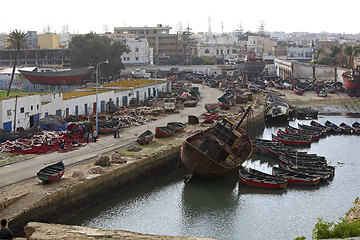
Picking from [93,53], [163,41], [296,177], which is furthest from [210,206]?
[163,41]

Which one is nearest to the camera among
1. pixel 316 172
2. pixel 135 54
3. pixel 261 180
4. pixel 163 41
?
pixel 261 180

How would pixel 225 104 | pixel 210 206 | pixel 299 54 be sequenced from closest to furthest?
pixel 210 206
pixel 225 104
pixel 299 54

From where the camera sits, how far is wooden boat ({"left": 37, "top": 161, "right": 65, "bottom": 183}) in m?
30.9

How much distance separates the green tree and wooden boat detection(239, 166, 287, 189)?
61.2m

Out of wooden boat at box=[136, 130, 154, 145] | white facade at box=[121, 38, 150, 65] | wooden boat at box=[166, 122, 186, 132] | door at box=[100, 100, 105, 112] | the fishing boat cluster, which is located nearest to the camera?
the fishing boat cluster

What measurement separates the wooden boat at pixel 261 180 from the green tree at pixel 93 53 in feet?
Result: 201

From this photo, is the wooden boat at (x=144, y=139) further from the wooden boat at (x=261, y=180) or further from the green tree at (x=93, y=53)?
the green tree at (x=93, y=53)

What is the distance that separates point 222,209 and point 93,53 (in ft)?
219

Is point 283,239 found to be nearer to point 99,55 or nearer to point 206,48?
point 99,55

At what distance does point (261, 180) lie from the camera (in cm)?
3825

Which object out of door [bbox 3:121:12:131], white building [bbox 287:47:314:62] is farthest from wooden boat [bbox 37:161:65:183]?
white building [bbox 287:47:314:62]

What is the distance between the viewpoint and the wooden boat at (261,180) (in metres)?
37.7

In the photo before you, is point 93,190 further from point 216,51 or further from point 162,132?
point 216,51

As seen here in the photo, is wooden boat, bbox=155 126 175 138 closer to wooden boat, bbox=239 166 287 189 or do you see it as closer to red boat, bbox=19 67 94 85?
wooden boat, bbox=239 166 287 189
